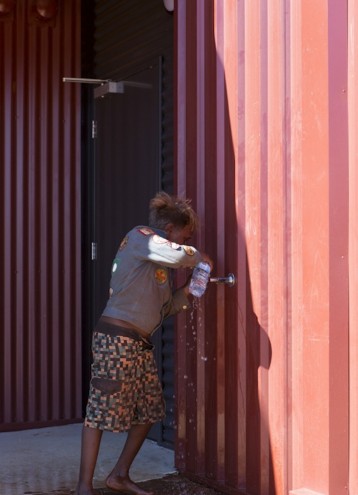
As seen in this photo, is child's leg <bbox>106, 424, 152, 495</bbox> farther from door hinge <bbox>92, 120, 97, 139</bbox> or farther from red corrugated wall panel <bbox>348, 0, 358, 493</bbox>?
door hinge <bbox>92, 120, 97, 139</bbox>

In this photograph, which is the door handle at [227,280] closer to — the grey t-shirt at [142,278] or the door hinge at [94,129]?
the grey t-shirt at [142,278]

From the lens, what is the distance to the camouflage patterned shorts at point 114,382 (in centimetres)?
474

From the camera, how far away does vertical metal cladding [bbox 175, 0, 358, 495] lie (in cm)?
407

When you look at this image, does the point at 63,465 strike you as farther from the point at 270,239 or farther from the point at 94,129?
the point at 94,129

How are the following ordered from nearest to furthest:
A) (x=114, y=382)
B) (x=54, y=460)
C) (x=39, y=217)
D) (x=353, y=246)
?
1. (x=353, y=246)
2. (x=114, y=382)
3. (x=54, y=460)
4. (x=39, y=217)

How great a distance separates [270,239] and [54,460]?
2.41m

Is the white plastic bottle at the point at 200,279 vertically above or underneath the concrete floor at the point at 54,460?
above

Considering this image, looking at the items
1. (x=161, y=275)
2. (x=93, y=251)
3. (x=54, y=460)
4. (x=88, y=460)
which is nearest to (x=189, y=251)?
(x=161, y=275)

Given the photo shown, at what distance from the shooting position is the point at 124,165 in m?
6.89

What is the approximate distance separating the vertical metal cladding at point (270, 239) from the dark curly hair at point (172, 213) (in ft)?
0.78

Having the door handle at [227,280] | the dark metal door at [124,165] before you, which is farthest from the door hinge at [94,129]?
the door handle at [227,280]

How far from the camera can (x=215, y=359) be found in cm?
505

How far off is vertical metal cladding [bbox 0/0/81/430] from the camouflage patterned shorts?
7.81 ft

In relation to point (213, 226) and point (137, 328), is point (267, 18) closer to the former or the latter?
point (213, 226)
